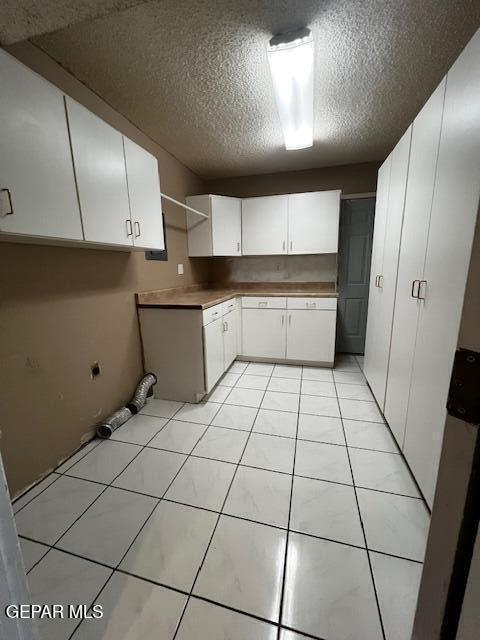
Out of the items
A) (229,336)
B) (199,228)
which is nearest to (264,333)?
(229,336)

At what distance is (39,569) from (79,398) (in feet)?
2.98

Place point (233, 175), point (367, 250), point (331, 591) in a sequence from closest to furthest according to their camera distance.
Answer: point (331, 591)
point (367, 250)
point (233, 175)

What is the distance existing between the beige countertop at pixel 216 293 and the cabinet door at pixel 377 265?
588 mm

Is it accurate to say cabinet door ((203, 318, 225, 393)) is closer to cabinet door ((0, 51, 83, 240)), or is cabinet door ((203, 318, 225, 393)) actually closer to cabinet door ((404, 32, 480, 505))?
cabinet door ((0, 51, 83, 240))

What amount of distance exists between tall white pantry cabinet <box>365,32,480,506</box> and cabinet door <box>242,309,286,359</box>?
1.36 m

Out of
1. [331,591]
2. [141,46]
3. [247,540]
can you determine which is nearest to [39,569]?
[247,540]

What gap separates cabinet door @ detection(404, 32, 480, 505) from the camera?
0.99 metres

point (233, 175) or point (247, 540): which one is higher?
point (233, 175)

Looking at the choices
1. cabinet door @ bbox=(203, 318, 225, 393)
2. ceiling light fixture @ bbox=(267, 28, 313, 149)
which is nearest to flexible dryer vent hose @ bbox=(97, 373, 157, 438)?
cabinet door @ bbox=(203, 318, 225, 393)

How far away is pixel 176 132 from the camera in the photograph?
7.80 ft

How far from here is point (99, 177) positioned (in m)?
1.52

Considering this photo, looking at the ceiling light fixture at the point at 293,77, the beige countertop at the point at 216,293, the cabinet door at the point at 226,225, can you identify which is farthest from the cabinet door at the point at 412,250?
the cabinet door at the point at 226,225

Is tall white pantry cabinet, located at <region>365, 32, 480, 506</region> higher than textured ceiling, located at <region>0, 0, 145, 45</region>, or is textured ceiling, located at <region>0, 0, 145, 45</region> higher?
textured ceiling, located at <region>0, 0, 145, 45</region>

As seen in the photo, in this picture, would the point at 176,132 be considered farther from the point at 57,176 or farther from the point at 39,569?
the point at 39,569
